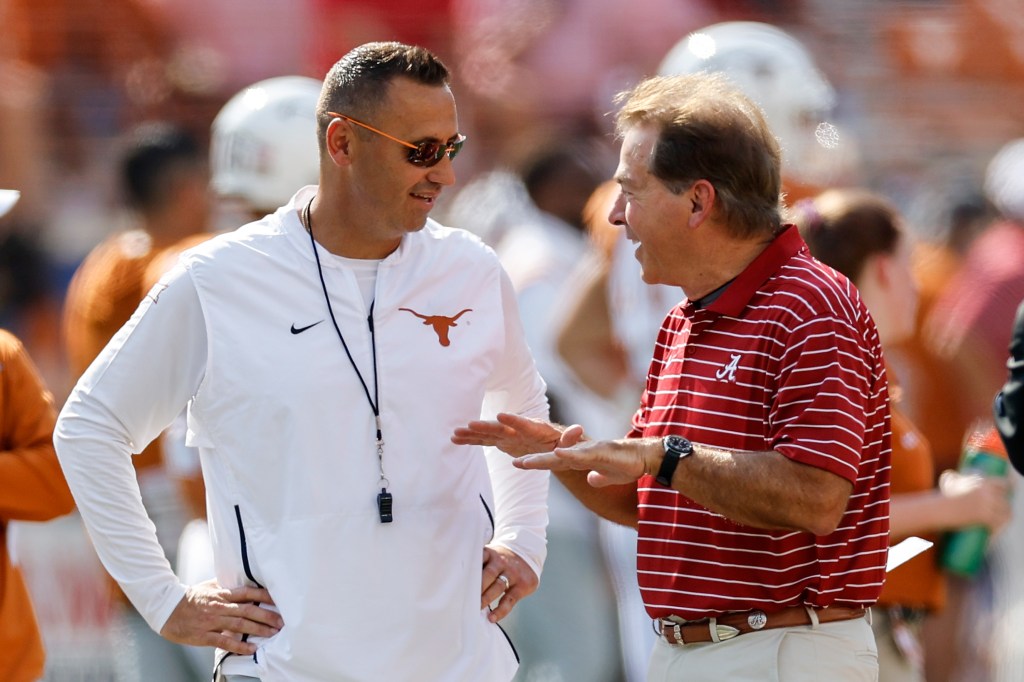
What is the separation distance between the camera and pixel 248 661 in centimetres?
336

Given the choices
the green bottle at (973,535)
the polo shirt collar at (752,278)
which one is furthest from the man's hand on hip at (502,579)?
the green bottle at (973,535)

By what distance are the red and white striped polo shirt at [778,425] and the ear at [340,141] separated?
2.81 ft

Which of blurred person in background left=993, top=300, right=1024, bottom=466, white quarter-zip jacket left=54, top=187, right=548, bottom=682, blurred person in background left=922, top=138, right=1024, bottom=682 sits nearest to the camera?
blurred person in background left=993, top=300, right=1024, bottom=466

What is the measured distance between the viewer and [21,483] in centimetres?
398

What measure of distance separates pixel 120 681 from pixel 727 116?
3578mm

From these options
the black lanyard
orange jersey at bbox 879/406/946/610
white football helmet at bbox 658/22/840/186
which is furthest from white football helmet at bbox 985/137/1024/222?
the black lanyard

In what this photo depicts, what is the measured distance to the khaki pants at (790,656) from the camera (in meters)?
3.11

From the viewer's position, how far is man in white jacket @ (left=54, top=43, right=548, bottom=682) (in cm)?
329

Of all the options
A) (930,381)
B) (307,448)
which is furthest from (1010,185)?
(307,448)

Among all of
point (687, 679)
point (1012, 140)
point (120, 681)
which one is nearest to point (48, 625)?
point (120, 681)

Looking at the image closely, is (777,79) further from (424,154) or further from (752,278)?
(752,278)

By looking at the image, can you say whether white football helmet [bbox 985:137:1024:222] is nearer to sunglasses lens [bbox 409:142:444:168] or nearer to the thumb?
sunglasses lens [bbox 409:142:444:168]

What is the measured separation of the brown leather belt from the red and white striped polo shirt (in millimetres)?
21

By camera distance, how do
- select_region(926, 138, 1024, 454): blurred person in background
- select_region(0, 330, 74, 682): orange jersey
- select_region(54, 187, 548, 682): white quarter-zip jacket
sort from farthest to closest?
1. select_region(926, 138, 1024, 454): blurred person in background
2. select_region(0, 330, 74, 682): orange jersey
3. select_region(54, 187, 548, 682): white quarter-zip jacket
